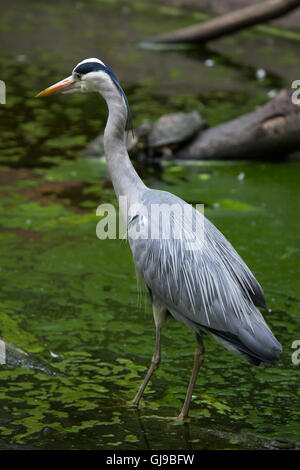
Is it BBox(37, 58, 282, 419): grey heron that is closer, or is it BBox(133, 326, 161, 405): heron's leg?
BBox(37, 58, 282, 419): grey heron

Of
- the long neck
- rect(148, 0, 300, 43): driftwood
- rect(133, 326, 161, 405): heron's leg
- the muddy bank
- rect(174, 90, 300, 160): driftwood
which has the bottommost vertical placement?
rect(133, 326, 161, 405): heron's leg

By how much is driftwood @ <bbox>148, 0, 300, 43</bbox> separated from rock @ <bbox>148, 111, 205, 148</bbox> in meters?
3.95

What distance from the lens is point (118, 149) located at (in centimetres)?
433

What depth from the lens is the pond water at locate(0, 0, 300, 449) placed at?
12.9 feet

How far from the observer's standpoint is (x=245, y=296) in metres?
4.02

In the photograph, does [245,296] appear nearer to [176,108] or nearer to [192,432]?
[192,432]

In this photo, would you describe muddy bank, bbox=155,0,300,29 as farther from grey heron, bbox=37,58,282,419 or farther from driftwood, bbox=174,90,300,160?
A: grey heron, bbox=37,58,282,419

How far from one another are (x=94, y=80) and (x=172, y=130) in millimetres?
3730

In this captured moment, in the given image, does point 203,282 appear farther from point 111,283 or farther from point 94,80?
point 111,283

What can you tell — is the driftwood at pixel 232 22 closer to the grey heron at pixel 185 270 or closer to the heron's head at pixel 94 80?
the heron's head at pixel 94 80

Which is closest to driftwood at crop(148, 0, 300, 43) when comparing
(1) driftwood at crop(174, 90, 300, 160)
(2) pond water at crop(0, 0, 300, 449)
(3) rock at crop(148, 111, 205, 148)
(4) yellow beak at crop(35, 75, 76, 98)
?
(2) pond water at crop(0, 0, 300, 449)

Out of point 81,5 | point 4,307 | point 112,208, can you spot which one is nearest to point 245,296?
point 4,307

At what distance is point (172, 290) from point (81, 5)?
1190 cm

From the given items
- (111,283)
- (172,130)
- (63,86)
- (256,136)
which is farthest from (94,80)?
(256,136)
